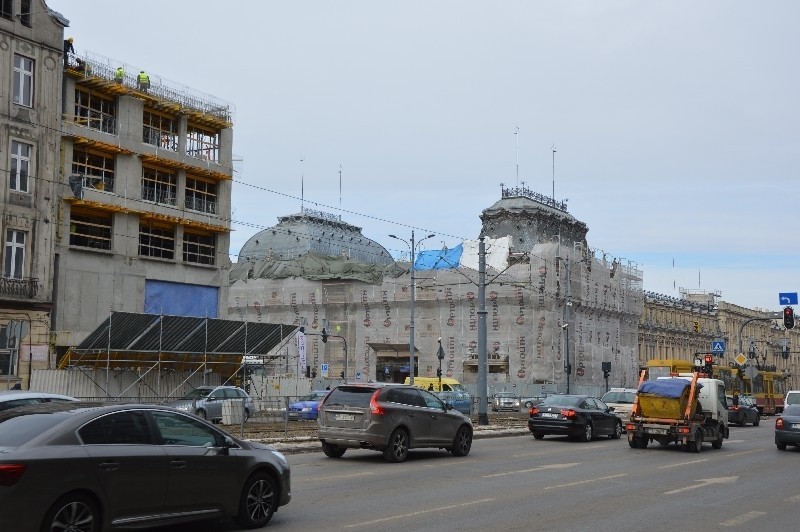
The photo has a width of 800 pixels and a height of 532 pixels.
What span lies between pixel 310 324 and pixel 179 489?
74981 mm

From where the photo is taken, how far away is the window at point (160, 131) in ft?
169

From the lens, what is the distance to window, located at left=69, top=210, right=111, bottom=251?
1863 inches

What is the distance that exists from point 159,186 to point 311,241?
48620 millimetres

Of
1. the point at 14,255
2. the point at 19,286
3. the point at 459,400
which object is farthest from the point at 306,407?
the point at 14,255

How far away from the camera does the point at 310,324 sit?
278ft

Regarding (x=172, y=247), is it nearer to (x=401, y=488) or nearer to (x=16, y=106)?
(x=16, y=106)

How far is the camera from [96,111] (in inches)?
1893

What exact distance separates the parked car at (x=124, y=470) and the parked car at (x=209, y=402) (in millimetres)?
18335

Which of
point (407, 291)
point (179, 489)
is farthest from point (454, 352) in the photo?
point (179, 489)

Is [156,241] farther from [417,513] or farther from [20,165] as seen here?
[417,513]

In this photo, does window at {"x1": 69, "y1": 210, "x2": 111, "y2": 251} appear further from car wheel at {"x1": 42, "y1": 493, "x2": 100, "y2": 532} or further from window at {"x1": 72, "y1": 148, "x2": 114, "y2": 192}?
car wheel at {"x1": 42, "y1": 493, "x2": 100, "y2": 532}

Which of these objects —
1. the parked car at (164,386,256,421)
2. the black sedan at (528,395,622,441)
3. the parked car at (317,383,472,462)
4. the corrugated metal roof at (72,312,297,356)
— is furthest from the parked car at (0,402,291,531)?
the corrugated metal roof at (72,312,297,356)

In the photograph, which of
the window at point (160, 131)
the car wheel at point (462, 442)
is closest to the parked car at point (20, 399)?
the car wheel at point (462, 442)

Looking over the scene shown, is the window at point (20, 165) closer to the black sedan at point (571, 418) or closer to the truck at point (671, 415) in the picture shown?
the black sedan at point (571, 418)
